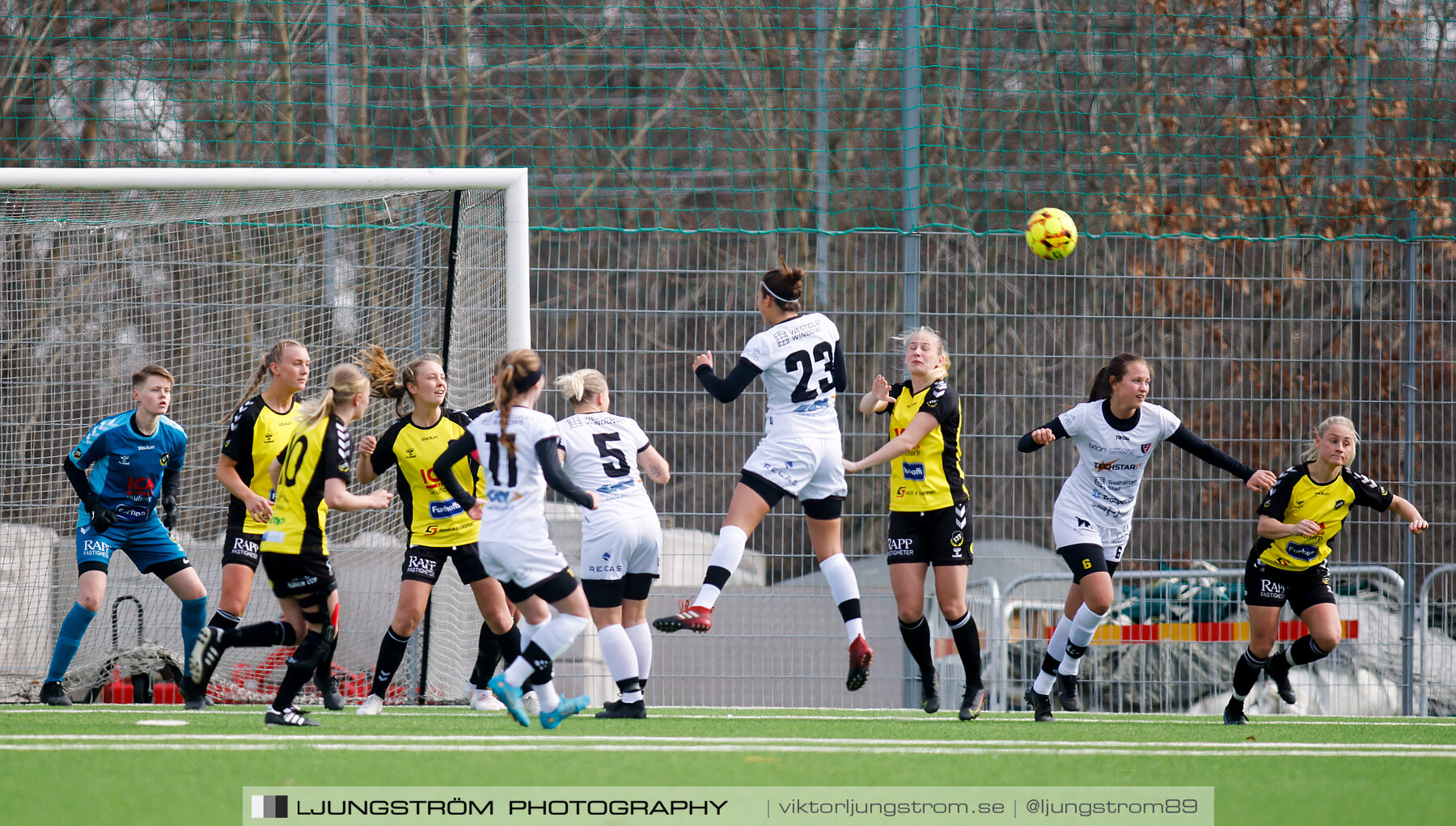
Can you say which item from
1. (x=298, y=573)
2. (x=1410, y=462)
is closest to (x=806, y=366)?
(x=298, y=573)

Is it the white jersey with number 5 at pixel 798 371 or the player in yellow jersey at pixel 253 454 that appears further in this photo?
the player in yellow jersey at pixel 253 454

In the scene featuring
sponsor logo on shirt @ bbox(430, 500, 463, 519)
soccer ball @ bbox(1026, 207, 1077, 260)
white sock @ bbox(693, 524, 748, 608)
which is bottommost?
white sock @ bbox(693, 524, 748, 608)

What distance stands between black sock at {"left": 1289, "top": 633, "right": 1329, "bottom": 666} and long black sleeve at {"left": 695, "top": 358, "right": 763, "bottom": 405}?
10.4ft

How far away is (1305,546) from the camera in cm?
677

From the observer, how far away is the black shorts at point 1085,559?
6.62 metres

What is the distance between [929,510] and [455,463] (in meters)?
2.32

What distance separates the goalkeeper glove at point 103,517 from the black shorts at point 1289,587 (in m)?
5.94

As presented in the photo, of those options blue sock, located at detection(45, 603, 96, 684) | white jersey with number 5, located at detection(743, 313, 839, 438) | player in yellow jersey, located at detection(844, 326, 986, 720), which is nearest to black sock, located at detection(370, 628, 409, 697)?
blue sock, located at detection(45, 603, 96, 684)

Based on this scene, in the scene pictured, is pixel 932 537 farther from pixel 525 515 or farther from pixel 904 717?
pixel 525 515

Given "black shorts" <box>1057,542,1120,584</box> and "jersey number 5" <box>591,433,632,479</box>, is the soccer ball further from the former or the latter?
"jersey number 5" <box>591,433,632,479</box>

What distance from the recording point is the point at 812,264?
1087 centimetres

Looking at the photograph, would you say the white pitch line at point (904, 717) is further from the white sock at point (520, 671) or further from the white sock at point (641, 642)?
the white sock at point (520, 671)

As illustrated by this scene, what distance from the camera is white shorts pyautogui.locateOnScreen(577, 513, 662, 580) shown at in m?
6.09

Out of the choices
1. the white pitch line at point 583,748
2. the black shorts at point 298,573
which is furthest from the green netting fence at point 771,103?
the white pitch line at point 583,748
